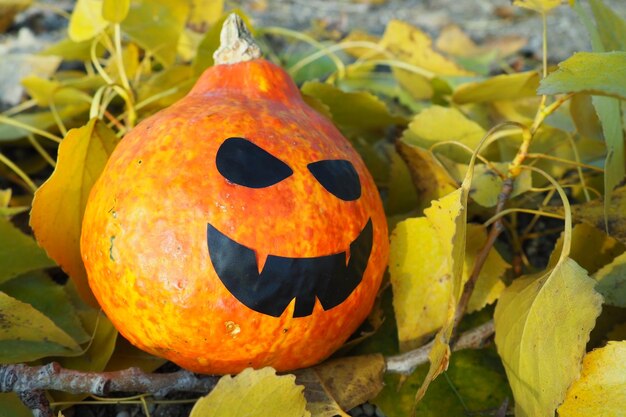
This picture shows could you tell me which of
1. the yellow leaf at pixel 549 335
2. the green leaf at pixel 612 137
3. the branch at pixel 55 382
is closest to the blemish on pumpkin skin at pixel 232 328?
the branch at pixel 55 382

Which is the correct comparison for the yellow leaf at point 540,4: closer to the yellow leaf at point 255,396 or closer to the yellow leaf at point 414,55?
the yellow leaf at point 414,55

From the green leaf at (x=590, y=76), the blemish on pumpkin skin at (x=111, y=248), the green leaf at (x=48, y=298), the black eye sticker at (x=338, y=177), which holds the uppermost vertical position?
the green leaf at (x=590, y=76)

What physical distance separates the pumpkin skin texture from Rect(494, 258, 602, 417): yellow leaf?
0.27 meters

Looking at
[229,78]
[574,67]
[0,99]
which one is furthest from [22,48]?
[574,67]

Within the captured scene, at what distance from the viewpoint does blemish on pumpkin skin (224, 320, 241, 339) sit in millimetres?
1140

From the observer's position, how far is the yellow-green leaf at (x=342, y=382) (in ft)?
4.03

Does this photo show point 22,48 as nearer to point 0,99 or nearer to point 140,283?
point 0,99

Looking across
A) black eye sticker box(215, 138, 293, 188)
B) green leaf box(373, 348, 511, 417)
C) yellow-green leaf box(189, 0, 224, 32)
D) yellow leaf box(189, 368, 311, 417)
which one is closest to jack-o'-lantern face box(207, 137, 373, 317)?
black eye sticker box(215, 138, 293, 188)

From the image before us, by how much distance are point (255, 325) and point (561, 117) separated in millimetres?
Result: 1192

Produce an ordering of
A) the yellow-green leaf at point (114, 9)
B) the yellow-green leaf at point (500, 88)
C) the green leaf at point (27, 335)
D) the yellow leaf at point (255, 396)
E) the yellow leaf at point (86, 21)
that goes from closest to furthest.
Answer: the yellow leaf at point (255, 396), the green leaf at point (27, 335), the yellow-green leaf at point (114, 9), the yellow-green leaf at point (500, 88), the yellow leaf at point (86, 21)

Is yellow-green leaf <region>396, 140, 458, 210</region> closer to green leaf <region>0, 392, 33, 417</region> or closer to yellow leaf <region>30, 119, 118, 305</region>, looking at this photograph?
yellow leaf <region>30, 119, 118, 305</region>

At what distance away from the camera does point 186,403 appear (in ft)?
4.49

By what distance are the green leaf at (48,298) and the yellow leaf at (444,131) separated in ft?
2.67

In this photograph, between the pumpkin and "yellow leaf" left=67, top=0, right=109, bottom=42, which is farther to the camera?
"yellow leaf" left=67, top=0, right=109, bottom=42
